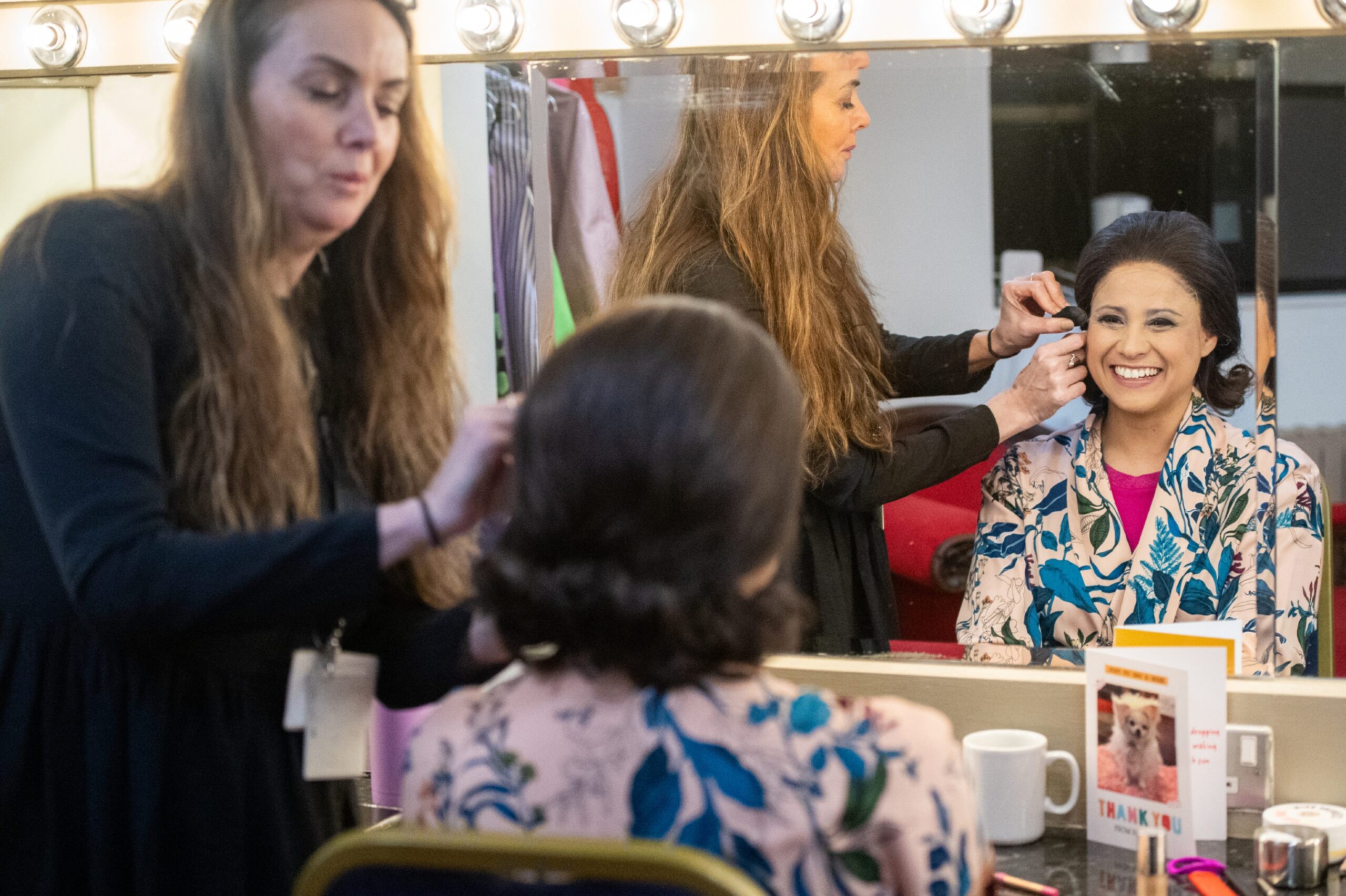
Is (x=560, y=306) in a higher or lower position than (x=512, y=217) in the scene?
lower

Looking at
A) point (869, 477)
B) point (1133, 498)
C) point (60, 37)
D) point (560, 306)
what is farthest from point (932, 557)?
point (60, 37)

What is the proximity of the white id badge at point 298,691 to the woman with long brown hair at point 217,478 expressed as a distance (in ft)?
0.05

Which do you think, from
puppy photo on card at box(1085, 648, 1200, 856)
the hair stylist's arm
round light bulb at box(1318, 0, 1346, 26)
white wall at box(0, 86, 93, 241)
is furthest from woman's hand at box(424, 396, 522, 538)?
white wall at box(0, 86, 93, 241)

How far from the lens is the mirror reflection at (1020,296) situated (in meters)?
1.45

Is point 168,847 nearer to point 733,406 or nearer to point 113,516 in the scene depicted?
point 113,516

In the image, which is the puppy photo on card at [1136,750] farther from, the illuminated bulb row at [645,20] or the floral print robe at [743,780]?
the illuminated bulb row at [645,20]

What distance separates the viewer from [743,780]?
816 mm

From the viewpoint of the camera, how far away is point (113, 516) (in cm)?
92

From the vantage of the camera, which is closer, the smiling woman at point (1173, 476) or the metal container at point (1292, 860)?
the metal container at point (1292, 860)

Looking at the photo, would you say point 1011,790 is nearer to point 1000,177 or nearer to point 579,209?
point 1000,177

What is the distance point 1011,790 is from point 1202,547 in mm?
368

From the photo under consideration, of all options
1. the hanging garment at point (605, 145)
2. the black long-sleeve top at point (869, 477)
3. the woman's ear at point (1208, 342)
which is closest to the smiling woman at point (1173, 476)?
the woman's ear at point (1208, 342)

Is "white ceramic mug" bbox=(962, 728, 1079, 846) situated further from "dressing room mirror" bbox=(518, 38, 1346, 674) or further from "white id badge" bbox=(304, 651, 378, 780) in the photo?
"white id badge" bbox=(304, 651, 378, 780)

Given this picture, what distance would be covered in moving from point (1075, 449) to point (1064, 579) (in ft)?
0.49
